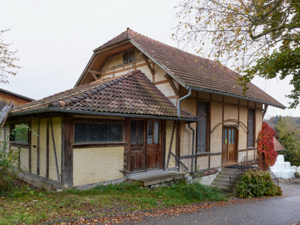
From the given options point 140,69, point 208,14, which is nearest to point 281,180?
point 140,69

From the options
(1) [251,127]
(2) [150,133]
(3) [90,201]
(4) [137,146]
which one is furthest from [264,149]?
(3) [90,201]

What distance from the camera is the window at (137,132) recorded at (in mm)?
8734

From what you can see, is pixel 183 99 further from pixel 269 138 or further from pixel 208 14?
pixel 269 138

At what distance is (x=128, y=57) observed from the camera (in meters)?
11.9

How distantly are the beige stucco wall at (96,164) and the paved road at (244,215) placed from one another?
2556mm

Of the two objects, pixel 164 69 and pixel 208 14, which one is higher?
pixel 208 14

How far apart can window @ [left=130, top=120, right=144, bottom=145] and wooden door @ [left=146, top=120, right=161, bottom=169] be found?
36cm

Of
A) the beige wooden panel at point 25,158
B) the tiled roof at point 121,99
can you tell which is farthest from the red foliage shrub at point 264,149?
the beige wooden panel at point 25,158

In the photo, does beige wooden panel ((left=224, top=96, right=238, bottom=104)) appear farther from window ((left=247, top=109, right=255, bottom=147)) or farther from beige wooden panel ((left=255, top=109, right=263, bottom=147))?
beige wooden panel ((left=255, top=109, right=263, bottom=147))

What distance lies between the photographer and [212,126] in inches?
456

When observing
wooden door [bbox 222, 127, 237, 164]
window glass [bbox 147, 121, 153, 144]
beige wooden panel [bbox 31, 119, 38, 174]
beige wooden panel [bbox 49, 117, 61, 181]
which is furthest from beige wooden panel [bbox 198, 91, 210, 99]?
beige wooden panel [bbox 31, 119, 38, 174]

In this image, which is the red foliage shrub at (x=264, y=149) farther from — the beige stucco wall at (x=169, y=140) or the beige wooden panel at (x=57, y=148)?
the beige wooden panel at (x=57, y=148)

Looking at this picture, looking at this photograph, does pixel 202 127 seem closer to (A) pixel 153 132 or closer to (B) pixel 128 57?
(A) pixel 153 132

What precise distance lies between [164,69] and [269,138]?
410 inches
